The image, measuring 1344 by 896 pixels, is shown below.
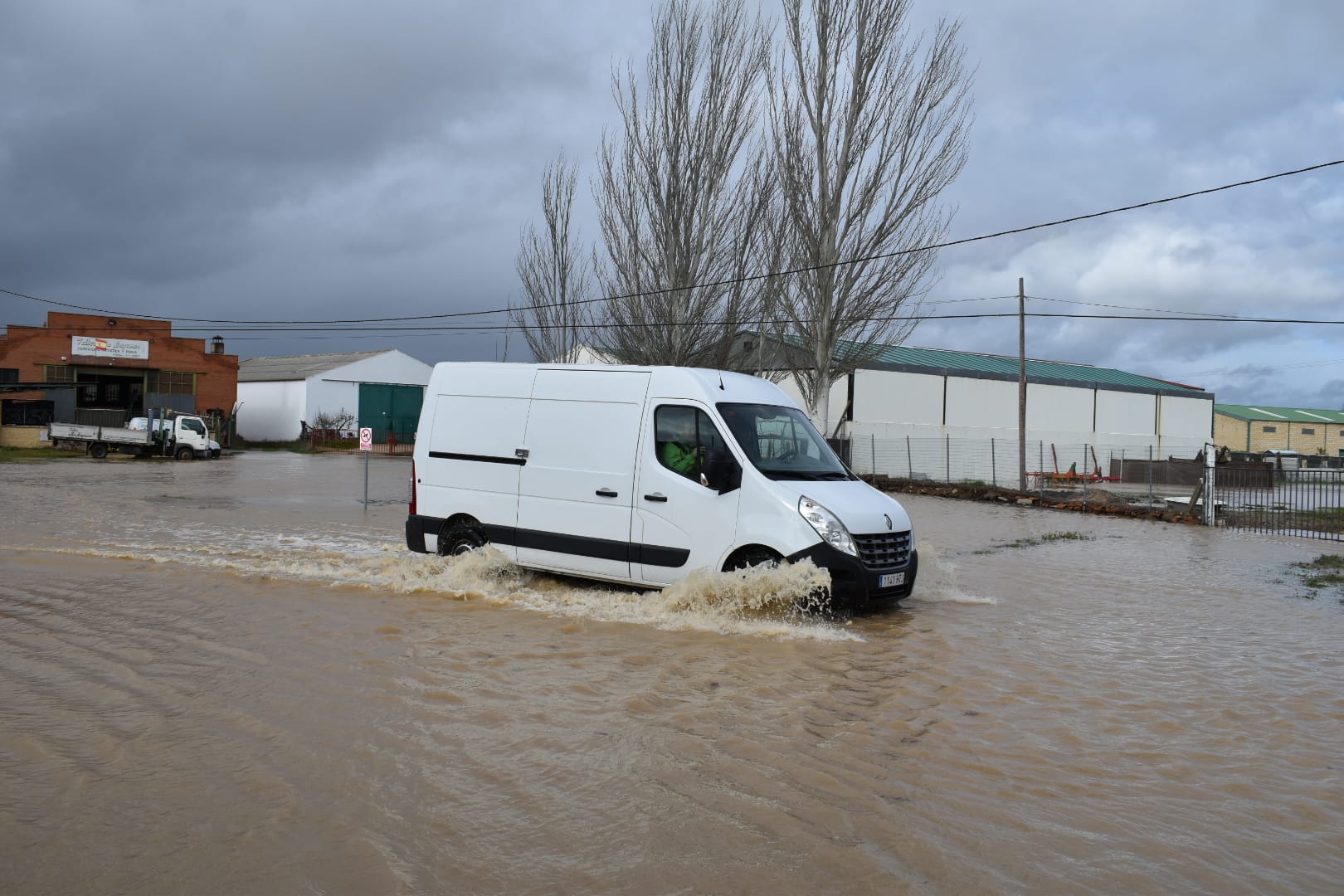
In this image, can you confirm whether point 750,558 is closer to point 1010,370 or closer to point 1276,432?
point 1010,370

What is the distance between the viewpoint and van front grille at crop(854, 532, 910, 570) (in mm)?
8477

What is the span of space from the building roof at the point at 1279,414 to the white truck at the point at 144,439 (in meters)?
72.0

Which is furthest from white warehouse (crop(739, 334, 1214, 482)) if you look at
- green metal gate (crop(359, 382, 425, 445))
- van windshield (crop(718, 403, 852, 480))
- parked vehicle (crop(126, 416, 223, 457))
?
green metal gate (crop(359, 382, 425, 445))

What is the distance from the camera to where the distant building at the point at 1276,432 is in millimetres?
79688

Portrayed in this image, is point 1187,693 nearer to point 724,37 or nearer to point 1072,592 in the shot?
point 1072,592

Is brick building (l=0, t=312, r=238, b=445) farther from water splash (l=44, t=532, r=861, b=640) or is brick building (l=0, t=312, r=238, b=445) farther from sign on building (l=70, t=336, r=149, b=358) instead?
water splash (l=44, t=532, r=861, b=640)

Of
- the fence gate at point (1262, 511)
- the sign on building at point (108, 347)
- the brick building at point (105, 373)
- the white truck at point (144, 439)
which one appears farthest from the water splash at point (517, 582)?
the sign on building at point (108, 347)

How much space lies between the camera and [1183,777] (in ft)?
16.8

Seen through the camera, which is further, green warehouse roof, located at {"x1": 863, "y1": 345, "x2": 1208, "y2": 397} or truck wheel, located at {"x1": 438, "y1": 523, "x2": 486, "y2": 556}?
green warehouse roof, located at {"x1": 863, "y1": 345, "x2": 1208, "y2": 397}

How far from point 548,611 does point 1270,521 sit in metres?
17.8

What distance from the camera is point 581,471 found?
9508 mm

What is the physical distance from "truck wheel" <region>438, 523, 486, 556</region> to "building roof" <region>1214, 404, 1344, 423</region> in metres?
81.8

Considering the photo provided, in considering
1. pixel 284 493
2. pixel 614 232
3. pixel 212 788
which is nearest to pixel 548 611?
pixel 212 788

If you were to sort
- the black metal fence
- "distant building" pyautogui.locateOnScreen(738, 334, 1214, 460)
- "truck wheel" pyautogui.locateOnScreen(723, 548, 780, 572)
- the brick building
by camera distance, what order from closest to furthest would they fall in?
"truck wheel" pyautogui.locateOnScreen(723, 548, 780, 572) < "distant building" pyautogui.locateOnScreen(738, 334, 1214, 460) < the brick building < the black metal fence
